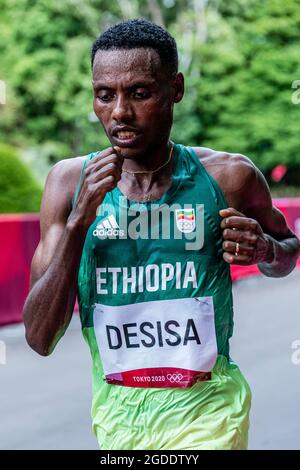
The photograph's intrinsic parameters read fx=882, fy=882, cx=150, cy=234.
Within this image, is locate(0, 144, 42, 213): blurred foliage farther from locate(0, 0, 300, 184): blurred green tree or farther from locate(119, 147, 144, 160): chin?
locate(0, 0, 300, 184): blurred green tree

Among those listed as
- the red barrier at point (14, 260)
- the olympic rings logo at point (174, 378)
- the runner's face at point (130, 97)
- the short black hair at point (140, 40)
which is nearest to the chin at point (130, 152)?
the runner's face at point (130, 97)

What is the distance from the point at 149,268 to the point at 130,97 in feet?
1.53

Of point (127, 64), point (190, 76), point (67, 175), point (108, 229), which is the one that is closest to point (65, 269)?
point (108, 229)

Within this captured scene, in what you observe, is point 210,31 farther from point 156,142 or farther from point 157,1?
point 156,142

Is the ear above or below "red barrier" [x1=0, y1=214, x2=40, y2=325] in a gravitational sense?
above

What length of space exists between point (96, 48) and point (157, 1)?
90.0ft

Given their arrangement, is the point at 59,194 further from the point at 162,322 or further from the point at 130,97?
the point at 162,322

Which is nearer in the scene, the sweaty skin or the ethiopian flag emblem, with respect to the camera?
the sweaty skin

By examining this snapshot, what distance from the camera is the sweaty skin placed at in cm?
230

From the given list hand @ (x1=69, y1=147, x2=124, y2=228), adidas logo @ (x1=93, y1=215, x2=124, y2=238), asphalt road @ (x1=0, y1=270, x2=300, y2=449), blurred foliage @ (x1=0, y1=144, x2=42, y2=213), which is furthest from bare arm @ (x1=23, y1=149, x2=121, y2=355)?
blurred foliage @ (x1=0, y1=144, x2=42, y2=213)

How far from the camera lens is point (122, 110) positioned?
7.61 feet

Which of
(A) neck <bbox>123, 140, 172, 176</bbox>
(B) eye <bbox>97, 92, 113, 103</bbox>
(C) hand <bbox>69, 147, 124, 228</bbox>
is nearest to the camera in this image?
(C) hand <bbox>69, 147, 124, 228</bbox>

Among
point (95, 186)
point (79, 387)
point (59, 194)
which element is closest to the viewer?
point (95, 186)

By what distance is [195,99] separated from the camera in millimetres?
28062
